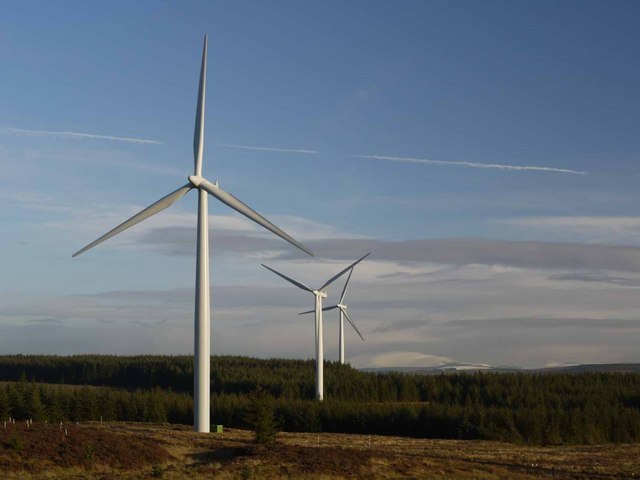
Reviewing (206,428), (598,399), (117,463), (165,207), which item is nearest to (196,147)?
(165,207)

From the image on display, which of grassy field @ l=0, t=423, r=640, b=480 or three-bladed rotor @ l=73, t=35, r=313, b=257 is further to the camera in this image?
three-bladed rotor @ l=73, t=35, r=313, b=257

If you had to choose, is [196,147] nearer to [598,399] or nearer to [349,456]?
[349,456]

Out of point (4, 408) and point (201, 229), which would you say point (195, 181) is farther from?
point (4, 408)

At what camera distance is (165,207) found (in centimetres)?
7869

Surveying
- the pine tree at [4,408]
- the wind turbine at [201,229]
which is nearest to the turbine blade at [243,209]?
the wind turbine at [201,229]

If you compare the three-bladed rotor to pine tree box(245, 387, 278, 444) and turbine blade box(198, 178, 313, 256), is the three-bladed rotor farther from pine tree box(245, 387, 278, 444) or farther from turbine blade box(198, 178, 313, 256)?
pine tree box(245, 387, 278, 444)

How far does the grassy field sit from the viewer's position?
58625 mm

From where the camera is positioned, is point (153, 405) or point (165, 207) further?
point (153, 405)

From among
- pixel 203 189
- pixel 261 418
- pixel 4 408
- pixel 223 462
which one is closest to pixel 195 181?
pixel 203 189

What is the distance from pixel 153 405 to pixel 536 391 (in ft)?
251

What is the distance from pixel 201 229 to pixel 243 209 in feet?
13.8

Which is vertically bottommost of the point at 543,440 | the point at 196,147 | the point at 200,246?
the point at 543,440

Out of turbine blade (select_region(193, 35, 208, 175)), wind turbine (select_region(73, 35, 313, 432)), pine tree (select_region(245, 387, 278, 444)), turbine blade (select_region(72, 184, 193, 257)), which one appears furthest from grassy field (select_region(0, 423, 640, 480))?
turbine blade (select_region(193, 35, 208, 175))

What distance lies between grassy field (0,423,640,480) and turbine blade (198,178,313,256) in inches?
643
